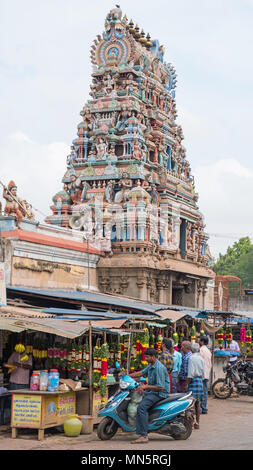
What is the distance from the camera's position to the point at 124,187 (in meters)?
25.3

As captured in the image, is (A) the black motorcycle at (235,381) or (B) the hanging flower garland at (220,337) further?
(B) the hanging flower garland at (220,337)

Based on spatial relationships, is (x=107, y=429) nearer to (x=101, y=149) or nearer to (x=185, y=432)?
(x=185, y=432)

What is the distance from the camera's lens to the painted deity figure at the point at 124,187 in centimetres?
2514

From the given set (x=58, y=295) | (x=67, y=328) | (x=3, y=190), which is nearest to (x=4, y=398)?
(x=67, y=328)

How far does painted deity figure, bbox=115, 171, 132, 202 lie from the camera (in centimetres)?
2514

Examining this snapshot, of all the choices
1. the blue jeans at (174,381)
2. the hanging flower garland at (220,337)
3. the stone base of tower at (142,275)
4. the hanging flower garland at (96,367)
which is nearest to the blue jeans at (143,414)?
the hanging flower garland at (96,367)

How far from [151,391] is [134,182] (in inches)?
609

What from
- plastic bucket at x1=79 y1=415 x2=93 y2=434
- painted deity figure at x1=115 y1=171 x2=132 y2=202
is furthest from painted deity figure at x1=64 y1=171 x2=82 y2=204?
plastic bucket at x1=79 y1=415 x2=93 y2=434

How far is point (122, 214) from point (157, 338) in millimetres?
8331

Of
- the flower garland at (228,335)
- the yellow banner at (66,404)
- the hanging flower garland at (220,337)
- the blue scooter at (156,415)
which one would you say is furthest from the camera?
the flower garland at (228,335)

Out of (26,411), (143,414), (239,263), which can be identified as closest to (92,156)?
(26,411)

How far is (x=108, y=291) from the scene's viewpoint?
77.9 feet

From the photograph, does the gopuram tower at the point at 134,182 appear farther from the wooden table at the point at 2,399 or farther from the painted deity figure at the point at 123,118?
the wooden table at the point at 2,399

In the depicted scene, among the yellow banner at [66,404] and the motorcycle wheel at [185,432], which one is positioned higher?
the yellow banner at [66,404]
